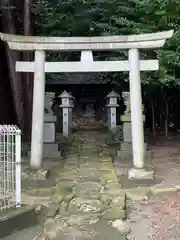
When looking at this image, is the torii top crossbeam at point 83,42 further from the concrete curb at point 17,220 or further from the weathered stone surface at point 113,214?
the concrete curb at point 17,220

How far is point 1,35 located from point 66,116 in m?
6.70

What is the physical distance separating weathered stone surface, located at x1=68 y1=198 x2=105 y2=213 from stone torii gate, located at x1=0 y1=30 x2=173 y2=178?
198 centimetres

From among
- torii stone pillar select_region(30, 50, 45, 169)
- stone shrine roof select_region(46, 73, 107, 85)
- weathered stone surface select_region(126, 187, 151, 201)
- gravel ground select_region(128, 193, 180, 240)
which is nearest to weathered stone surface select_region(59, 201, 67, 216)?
gravel ground select_region(128, 193, 180, 240)

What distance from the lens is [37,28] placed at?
12141 mm

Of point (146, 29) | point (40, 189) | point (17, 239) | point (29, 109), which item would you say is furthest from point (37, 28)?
point (17, 239)

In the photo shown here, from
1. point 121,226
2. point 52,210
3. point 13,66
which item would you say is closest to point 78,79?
point 13,66

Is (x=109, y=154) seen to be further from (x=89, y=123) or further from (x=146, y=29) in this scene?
(x=89, y=123)

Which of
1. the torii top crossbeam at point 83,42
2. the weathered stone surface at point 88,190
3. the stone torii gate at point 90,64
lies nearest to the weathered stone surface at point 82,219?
the weathered stone surface at point 88,190

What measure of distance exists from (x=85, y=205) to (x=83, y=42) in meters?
3.82

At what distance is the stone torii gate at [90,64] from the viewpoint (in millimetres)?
8484

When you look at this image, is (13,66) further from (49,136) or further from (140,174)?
(140,174)

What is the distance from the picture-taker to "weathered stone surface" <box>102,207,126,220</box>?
20.4ft

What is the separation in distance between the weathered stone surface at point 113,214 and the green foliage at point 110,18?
4.91 metres

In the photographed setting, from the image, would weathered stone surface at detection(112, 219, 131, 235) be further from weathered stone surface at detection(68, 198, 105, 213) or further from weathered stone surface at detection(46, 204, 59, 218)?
weathered stone surface at detection(46, 204, 59, 218)
